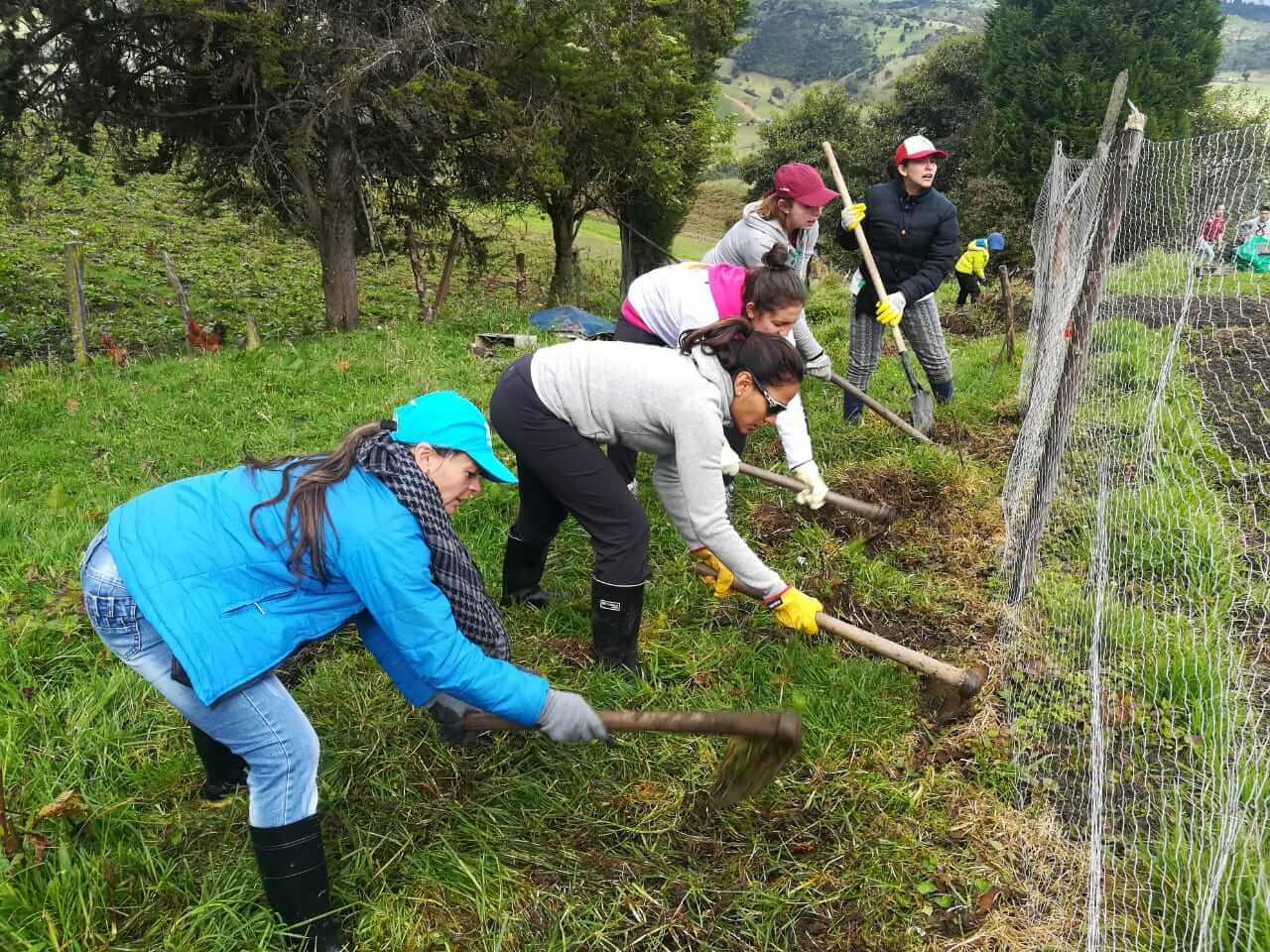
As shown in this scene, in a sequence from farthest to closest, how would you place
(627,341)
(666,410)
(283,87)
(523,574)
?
1. (283,87)
2. (627,341)
3. (523,574)
4. (666,410)

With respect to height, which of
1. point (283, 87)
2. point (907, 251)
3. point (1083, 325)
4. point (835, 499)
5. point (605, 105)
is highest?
point (605, 105)

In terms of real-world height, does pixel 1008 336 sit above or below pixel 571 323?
above

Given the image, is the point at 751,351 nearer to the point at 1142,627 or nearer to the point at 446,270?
the point at 1142,627

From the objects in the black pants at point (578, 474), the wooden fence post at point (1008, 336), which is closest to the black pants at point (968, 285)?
the wooden fence post at point (1008, 336)

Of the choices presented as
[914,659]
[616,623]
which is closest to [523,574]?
[616,623]

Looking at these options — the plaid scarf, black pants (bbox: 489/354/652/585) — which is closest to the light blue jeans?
the plaid scarf

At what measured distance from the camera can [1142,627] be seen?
2814mm

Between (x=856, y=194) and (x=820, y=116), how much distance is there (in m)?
2.51

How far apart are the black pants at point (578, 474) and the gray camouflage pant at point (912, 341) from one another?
3.09 meters

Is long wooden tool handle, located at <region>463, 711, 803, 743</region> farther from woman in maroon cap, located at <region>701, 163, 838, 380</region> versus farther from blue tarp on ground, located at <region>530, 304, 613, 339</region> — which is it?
blue tarp on ground, located at <region>530, 304, 613, 339</region>

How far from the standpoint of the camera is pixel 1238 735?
96.8 inches

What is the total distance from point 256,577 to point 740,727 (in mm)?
1251

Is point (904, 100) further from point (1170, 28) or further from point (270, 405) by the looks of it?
point (270, 405)

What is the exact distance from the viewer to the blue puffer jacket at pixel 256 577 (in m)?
1.67
